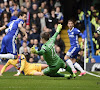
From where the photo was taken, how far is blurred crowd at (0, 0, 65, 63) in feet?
61.3

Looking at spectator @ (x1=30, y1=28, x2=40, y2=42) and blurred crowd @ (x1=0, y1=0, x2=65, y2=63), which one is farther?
spectator @ (x1=30, y1=28, x2=40, y2=42)

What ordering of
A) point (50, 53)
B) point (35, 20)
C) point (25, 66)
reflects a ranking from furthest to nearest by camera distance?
point (35, 20) → point (25, 66) → point (50, 53)

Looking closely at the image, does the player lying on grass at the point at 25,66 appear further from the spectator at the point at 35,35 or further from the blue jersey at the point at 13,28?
the spectator at the point at 35,35

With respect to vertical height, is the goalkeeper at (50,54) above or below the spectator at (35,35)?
below

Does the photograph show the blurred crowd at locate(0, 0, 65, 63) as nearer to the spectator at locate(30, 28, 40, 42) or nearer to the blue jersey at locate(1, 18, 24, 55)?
the spectator at locate(30, 28, 40, 42)

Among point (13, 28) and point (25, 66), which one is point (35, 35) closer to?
point (13, 28)

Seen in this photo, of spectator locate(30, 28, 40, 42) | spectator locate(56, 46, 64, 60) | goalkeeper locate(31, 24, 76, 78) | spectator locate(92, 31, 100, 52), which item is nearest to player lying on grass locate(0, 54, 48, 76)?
goalkeeper locate(31, 24, 76, 78)

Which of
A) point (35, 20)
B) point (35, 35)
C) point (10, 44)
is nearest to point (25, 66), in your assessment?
point (10, 44)

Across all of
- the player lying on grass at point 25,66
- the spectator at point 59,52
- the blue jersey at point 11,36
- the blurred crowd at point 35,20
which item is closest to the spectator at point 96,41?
the blurred crowd at point 35,20

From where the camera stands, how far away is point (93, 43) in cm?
1958

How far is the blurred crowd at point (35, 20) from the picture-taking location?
18.7 metres

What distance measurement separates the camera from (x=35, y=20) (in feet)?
64.2

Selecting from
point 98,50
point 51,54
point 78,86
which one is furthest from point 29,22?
point 78,86

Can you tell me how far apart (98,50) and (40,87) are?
32.6 ft
